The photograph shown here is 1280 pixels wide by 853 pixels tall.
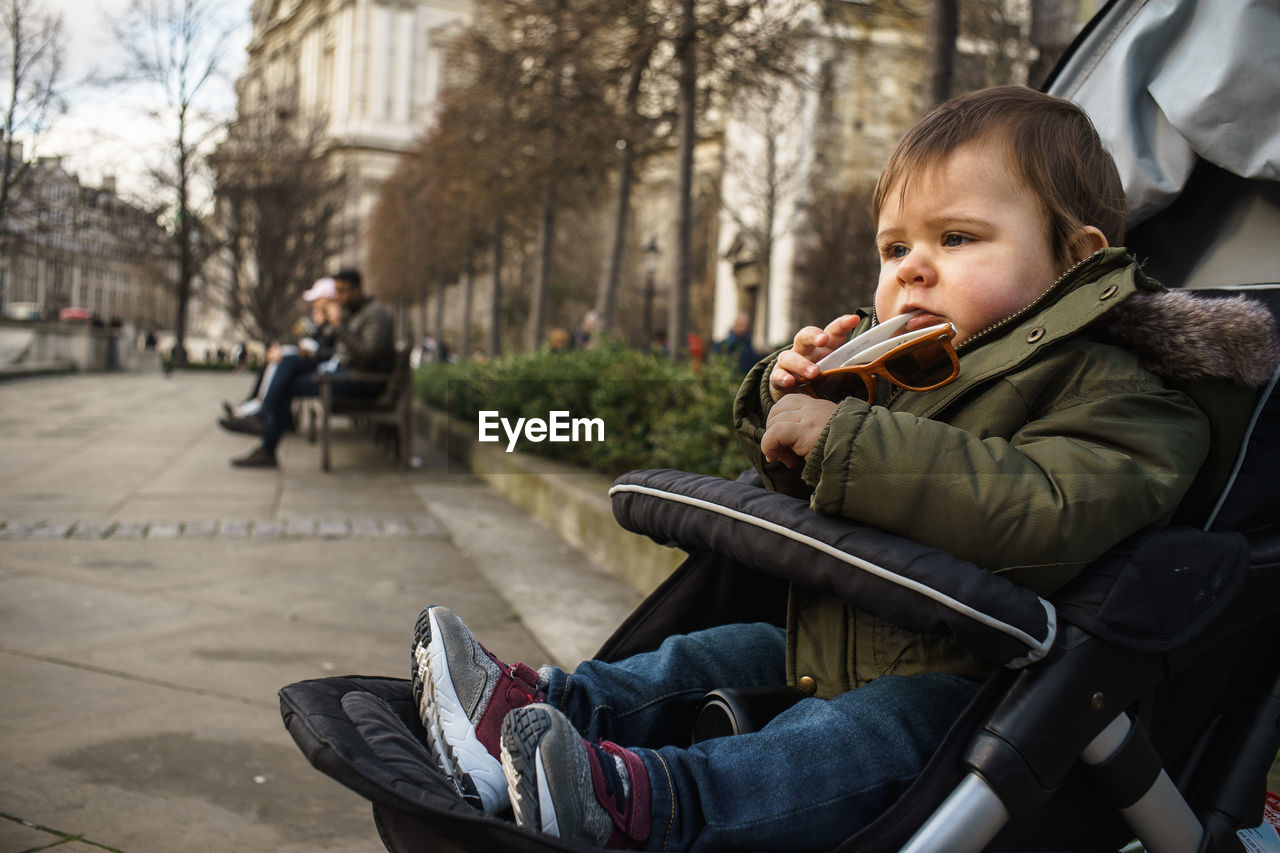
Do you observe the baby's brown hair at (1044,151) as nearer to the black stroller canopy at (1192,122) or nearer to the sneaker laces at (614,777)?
the black stroller canopy at (1192,122)

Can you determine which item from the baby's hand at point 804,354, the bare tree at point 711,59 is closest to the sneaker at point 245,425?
the bare tree at point 711,59

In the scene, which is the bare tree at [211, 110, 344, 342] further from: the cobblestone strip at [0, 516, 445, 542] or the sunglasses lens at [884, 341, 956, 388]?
the sunglasses lens at [884, 341, 956, 388]

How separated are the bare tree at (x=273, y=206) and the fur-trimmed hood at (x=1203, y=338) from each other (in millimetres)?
31387

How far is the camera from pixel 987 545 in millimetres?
1306

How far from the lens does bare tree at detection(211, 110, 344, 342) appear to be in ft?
100

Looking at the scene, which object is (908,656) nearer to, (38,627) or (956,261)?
(956,261)

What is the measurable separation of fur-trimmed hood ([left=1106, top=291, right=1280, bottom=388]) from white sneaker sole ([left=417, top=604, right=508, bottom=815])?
1.07m

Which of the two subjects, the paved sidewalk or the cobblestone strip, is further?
the cobblestone strip

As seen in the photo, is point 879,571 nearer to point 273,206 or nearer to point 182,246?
point 273,206

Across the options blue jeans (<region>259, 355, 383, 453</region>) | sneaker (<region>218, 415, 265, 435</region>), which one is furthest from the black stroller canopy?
sneaker (<region>218, 415, 265, 435</region>)

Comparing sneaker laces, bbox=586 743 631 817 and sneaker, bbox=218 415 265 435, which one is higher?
sneaker laces, bbox=586 743 631 817

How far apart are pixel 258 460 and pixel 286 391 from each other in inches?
23.2

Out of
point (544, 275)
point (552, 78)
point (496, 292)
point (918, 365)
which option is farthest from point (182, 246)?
point (918, 365)

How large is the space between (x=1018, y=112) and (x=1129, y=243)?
821mm
